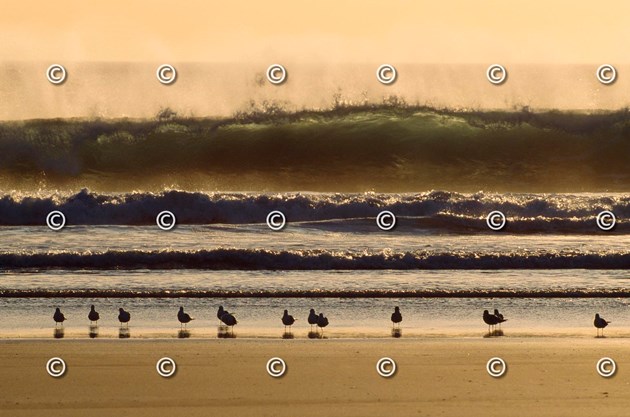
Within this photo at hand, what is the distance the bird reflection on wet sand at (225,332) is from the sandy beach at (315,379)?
1.18 feet

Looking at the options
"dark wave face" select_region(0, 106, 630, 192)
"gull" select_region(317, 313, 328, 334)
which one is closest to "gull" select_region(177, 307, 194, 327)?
"gull" select_region(317, 313, 328, 334)

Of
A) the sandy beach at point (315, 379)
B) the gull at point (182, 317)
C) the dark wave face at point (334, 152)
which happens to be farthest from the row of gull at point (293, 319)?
the dark wave face at point (334, 152)

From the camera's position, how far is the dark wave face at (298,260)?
1847 centimetres

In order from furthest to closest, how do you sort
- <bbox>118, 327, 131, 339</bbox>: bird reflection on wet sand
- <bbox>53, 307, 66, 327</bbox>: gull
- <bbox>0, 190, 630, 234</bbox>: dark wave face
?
<bbox>0, 190, 630, 234</bbox>: dark wave face
<bbox>53, 307, 66, 327</bbox>: gull
<bbox>118, 327, 131, 339</bbox>: bird reflection on wet sand

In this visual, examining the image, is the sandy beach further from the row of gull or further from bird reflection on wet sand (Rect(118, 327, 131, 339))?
the row of gull

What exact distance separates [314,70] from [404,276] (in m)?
19.3

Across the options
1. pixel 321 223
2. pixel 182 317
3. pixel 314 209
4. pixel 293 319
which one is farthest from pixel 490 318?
pixel 314 209

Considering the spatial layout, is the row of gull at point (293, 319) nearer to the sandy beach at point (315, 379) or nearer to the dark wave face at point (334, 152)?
the sandy beach at point (315, 379)

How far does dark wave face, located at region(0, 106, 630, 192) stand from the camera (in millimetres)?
32719

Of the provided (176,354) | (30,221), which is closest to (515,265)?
(176,354)

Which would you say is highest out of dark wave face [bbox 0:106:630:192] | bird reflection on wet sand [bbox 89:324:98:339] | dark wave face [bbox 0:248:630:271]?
dark wave face [bbox 0:106:630:192]

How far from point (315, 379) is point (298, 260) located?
9169 millimetres

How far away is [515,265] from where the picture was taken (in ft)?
61.4

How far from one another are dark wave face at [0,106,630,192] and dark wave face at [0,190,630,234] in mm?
5371
